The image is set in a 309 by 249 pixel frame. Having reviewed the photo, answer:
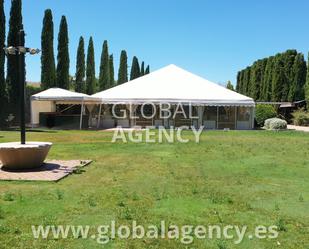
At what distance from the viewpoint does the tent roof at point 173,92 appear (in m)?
27.3

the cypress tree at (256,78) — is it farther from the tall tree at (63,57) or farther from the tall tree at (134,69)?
the tall tree at (63,57)

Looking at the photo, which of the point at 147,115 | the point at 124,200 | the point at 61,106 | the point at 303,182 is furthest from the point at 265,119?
the point at 124,200

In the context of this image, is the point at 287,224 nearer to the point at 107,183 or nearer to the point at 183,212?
the point at 183,212

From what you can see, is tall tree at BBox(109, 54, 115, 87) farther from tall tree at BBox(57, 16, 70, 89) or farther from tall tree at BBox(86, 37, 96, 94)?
tall tree at BBox(57, 16, 70, 89)

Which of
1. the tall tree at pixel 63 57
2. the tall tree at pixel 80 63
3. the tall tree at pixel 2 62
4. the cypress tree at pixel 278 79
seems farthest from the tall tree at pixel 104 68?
the tall tree at pixel 2 62

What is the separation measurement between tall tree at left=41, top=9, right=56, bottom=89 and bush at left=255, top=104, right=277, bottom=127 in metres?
16.6

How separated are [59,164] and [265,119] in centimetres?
2319

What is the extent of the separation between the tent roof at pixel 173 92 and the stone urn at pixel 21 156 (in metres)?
17.5

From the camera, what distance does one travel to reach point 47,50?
3225 cm

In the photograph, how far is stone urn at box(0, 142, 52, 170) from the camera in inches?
377

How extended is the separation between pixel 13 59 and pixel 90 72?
20.2 metres

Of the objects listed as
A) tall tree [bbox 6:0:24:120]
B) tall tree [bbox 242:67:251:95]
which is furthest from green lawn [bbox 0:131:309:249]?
tall tree [bbox 242:67:251:95]

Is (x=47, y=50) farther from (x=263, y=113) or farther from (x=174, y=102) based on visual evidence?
(x=263, y=113)

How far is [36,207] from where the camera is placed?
20.7 ft
